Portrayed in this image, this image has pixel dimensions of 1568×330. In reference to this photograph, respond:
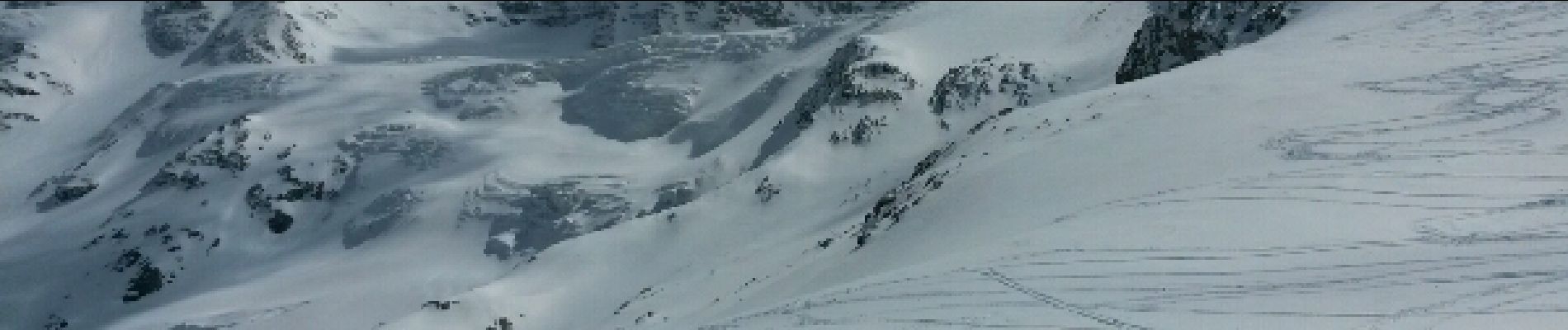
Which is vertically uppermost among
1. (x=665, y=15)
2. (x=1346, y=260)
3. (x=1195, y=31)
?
(x=665, y=15)

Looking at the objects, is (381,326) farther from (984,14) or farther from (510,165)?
(984,14)

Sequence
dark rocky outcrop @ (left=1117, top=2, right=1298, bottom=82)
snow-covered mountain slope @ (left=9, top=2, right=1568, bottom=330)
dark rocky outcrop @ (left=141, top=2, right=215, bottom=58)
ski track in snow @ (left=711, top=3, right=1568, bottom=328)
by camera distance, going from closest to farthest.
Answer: ski track in snow @ (left=711, top=3, right=1568, bottom=328) < snow-covered mountain slope @ (left=9, top=2, right=1568, bottom=330) < dark rocky outcrop @ (left=1117, top=2, right=1298, bottom=82) < dark rocky outcrop @ (left=141, top=2, right=215, bottom=58)

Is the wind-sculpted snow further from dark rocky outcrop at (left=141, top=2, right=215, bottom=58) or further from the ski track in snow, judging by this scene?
the ski track in snow

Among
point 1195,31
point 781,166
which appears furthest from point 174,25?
point 1195,31

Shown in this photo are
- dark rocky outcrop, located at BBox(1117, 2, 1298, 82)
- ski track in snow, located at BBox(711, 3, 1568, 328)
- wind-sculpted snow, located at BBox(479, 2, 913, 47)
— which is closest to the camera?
ski track in snow, located at BBox(711, 3, 1568, 328)

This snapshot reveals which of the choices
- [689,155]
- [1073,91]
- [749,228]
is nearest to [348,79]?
[689,155]

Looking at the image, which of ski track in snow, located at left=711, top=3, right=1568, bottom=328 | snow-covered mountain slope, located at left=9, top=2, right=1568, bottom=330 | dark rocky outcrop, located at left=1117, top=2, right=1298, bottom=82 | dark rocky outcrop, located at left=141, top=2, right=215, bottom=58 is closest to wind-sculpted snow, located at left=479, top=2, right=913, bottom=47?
snow-covered mountain slope, located at left=9, top=2, right=1568, bottom=330

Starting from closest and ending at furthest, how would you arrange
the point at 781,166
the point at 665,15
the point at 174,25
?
the point at 781,166, the point at 174,25, the point at 665,15

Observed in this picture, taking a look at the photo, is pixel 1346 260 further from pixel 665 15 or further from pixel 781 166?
pixel 665 15

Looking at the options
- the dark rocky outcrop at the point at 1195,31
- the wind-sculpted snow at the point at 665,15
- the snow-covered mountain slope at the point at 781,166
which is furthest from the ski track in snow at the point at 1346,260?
the wind-sculpted snow at the point at 665,15
